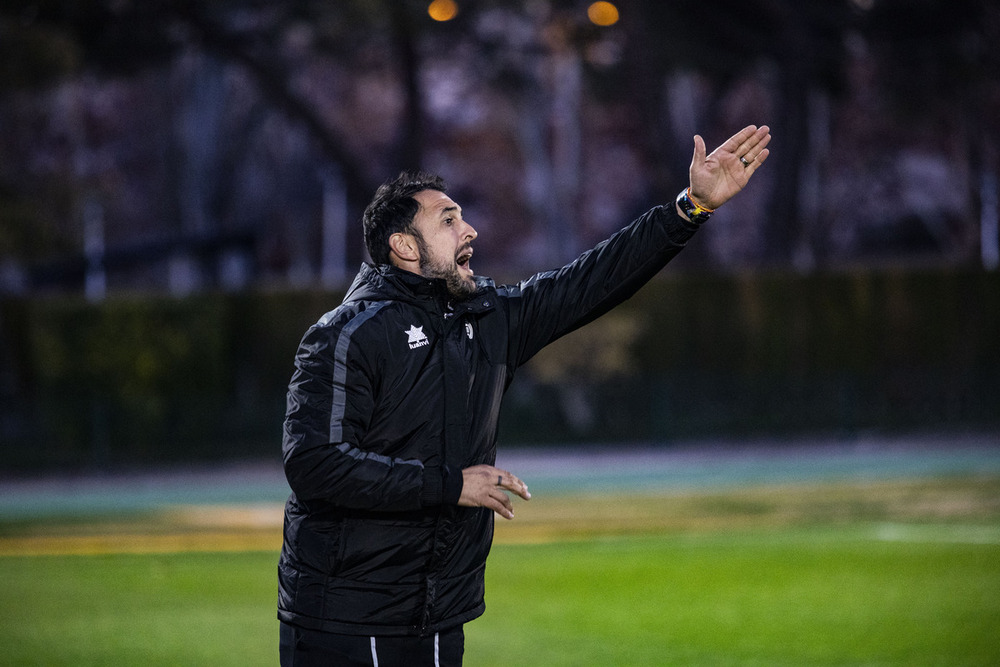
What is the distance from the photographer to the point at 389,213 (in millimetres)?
4086

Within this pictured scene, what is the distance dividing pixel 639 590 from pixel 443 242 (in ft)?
21.4

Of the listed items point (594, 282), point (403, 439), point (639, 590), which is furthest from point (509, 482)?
point (639, 590)

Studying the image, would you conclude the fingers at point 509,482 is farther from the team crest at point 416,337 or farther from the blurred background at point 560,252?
the blurred background at point 560,252

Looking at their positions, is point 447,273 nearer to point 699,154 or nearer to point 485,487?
point 485,487

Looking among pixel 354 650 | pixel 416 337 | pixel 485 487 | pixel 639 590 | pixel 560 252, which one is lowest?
pixel 639 590

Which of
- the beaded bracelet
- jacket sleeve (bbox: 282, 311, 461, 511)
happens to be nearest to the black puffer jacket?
jacket sleeve (bbox: 282, 311, 461, 511)

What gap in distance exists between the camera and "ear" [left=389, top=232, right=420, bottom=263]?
159 inches

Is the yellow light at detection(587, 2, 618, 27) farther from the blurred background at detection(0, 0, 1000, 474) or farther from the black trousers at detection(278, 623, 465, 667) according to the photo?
the black trousers at detection(278, 623, 465, 667)

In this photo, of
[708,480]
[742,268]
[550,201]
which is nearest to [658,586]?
[708,480]

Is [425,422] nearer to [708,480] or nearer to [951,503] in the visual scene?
[951,503]

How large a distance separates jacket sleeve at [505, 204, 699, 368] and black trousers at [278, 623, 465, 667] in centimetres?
93

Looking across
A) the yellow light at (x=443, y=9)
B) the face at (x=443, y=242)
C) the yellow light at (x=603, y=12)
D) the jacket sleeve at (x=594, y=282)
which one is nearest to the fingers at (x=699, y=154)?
the jacket sleeve at (x=594, y=282)

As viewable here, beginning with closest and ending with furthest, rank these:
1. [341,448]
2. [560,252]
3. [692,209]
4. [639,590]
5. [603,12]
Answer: [341,448] < [692,209] < [639,590] < [603,12] < [560,252]

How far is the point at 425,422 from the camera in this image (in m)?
3.90
